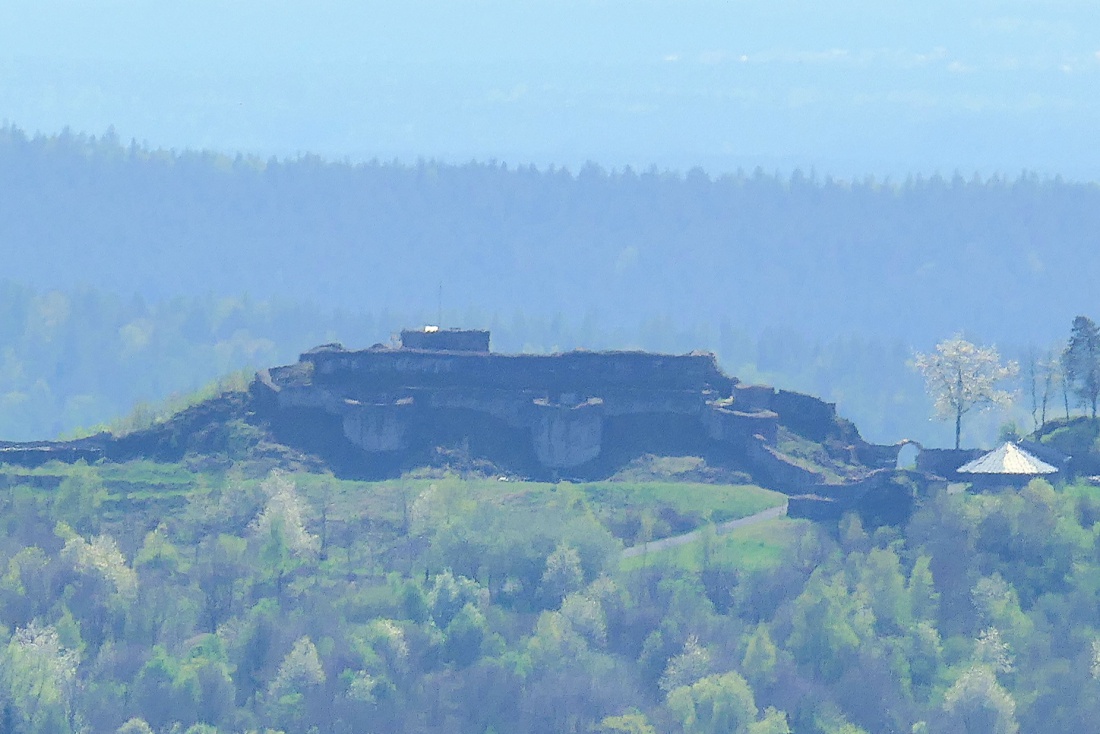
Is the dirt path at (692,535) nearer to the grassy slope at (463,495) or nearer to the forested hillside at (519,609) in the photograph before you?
the grassy slope at (463,495)

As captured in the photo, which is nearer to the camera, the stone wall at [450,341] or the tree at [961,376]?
the stone wall at [450,341]

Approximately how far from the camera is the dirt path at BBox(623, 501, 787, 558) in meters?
134

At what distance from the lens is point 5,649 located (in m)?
124

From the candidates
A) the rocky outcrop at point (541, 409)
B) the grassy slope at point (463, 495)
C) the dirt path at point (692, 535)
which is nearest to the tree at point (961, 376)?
the rocky outcrop at point (541, 409)

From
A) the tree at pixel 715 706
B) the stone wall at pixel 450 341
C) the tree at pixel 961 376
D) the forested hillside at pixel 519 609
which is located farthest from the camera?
the tree at pixel 961 376

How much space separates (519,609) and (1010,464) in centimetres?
1861

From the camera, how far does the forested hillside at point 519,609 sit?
123 metres

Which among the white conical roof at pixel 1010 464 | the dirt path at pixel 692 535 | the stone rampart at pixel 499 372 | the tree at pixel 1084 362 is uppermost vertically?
the tree at pixel 1084 362

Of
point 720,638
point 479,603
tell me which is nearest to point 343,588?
point 479,603

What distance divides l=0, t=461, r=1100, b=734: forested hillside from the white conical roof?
1.48 meters

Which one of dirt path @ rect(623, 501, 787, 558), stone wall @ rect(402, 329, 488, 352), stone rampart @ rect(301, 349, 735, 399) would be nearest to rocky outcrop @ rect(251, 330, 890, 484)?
stone rampart @ rect(301, 349, 735, 399)

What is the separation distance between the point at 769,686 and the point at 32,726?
2354 cm

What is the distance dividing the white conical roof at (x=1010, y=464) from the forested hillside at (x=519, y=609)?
148 centimetres

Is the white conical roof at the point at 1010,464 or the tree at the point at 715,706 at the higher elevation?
the white conical roof at the point at 1010,464
